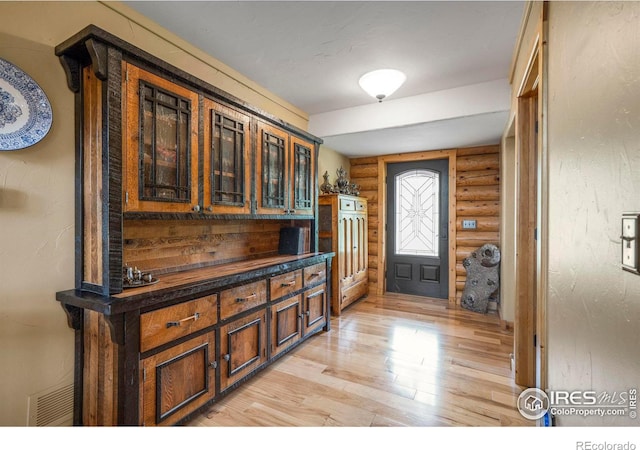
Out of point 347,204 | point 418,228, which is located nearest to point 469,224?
point 418,228

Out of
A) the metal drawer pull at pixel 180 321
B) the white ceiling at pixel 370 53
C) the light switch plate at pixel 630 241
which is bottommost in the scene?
the metal drawer pull at pixel 180 321

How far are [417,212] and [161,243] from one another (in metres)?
3.77

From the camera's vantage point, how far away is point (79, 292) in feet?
5.30

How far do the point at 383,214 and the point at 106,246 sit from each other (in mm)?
3986

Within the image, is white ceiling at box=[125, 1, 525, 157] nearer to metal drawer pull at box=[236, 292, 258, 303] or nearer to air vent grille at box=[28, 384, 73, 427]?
metal drawer pull at box=[236, 292, 258, 303]

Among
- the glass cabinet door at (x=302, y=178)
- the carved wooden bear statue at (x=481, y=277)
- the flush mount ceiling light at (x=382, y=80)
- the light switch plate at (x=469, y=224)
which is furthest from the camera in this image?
the light switch plate at (x=469, y=224)

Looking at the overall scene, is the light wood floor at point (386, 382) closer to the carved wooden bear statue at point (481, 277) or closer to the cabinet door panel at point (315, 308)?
the cabinet door panel at point (315, 308)

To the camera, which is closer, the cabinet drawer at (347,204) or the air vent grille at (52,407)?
the air vent grille at (52,407)

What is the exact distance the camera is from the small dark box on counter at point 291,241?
3.14 m

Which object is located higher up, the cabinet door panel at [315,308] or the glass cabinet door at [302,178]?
the glass cabinet door at [302,178]

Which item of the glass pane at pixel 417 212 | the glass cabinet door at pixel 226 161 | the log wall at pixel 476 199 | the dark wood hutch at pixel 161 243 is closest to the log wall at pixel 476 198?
the log wall at pixel 476 199

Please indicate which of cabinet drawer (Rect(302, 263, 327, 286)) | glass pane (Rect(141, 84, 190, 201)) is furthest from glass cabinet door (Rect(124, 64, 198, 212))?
cabinet drawer (Rect(302, 263, 327, 286))

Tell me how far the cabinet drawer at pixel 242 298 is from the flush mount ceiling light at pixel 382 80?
6.14 feet

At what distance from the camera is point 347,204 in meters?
4.11
